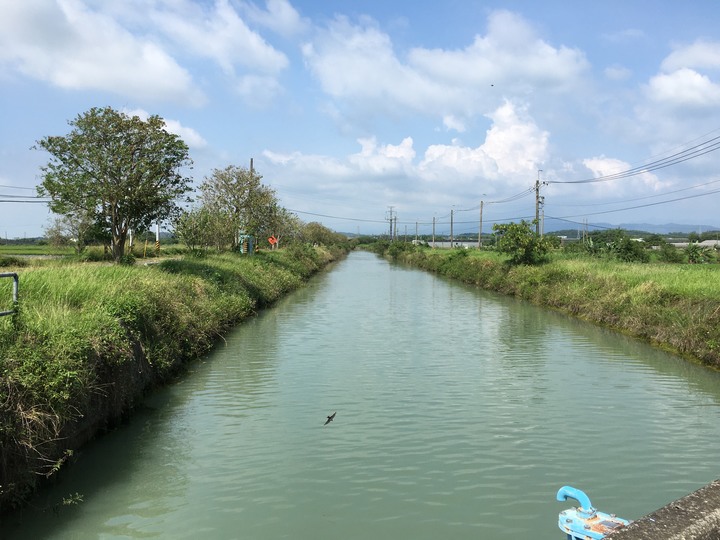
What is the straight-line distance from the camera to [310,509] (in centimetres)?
566

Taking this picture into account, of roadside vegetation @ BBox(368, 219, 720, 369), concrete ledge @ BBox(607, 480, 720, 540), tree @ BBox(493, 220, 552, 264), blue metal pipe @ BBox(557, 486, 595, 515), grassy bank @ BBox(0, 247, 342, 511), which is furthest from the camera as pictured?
tree @ BBox(493, 220, 552, 264)

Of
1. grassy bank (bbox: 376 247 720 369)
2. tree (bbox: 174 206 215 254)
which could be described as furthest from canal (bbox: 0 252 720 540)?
tree (bbox: 174 206 215 254)

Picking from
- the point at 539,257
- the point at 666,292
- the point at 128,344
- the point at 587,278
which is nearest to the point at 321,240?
the point at 539,257

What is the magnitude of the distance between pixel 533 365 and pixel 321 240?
276 ft

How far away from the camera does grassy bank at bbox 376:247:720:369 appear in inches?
536

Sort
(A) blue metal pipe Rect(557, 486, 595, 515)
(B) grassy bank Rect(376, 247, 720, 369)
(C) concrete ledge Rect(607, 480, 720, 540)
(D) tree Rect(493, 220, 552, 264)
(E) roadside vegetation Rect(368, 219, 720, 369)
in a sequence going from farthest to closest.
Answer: (D) tree Rect(493, 220, 552, 264) → (E) roadside vegetation Rect(368, 219, 720, 369) → (B) grassy bank Rect(376, 247, 720, 369) → (A) blue metal pipe Rect(557, 486, 595, 515) → (C) concrete ledge Rect(607, 480, 720, 540)

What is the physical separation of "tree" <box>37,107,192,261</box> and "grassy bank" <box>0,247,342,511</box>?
258 centimetres

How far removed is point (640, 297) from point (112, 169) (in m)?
16.2

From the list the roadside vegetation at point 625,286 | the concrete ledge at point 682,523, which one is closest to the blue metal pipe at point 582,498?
the concrete ledge at point 682,523

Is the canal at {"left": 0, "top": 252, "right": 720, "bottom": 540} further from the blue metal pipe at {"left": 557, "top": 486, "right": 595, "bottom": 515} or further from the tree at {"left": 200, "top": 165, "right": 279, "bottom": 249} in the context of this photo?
the tree at {"left": 200, "top": 165, "right": 279, "bottom": 249}

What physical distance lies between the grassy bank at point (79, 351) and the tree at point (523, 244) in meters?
21.5

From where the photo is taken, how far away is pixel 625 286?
745 inches

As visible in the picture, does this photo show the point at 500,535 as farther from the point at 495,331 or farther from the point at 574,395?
the point at 495,331

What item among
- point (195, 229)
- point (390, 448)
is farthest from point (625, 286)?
point (195, 229)
